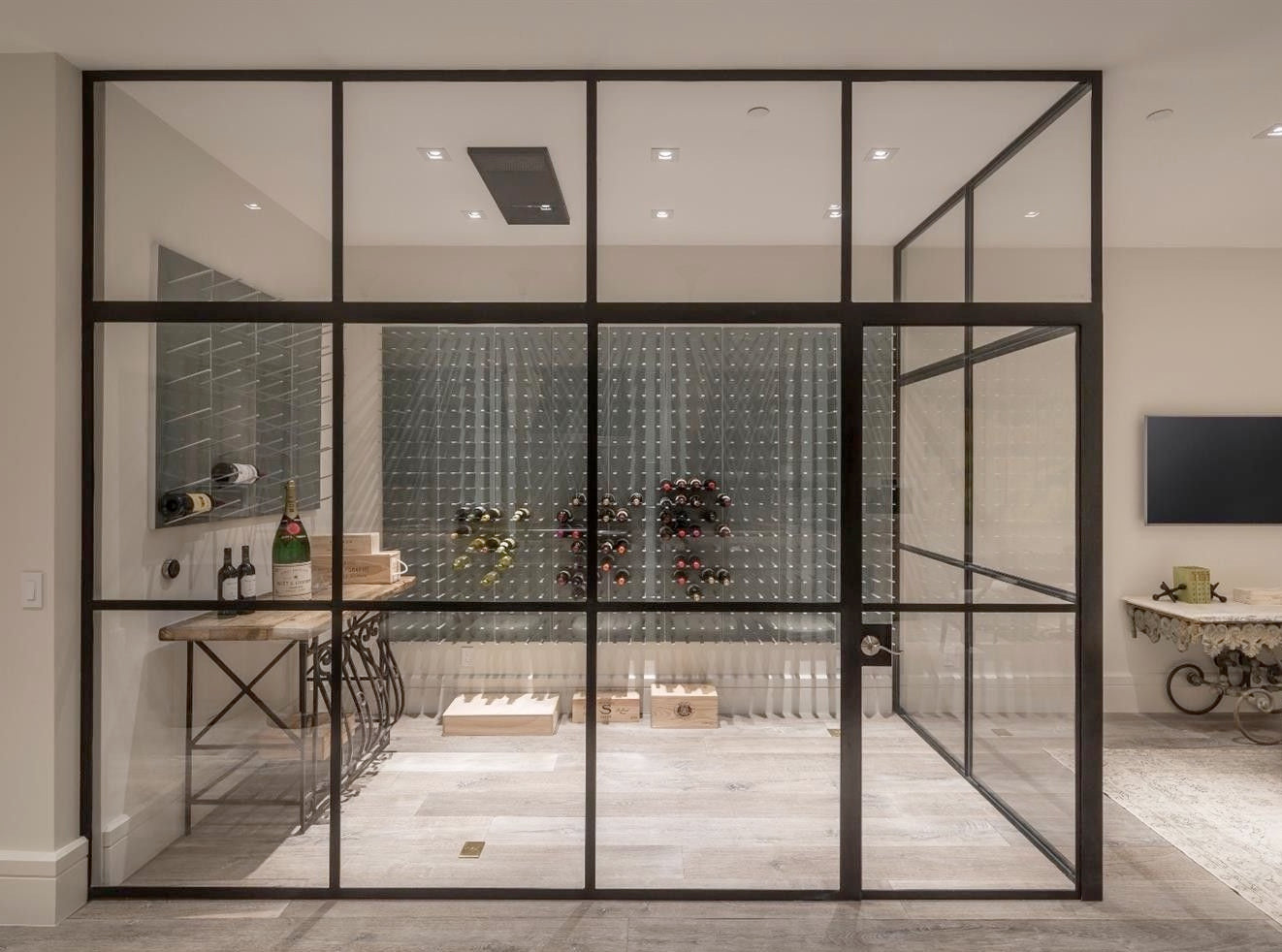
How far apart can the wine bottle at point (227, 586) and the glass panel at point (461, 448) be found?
0.37 metres

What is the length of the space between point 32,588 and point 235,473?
26.8 inches

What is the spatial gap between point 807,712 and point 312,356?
1993mm

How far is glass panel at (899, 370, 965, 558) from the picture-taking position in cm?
250

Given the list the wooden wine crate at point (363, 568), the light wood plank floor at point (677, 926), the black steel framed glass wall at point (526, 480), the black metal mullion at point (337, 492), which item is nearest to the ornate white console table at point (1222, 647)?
the light wood plank floor at point (677, 926)

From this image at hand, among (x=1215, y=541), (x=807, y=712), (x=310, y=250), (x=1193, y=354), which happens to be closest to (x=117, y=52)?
(x=310, y=250)

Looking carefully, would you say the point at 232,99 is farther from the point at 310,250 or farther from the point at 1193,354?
the point at 1193,354

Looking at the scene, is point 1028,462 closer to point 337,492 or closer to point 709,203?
point 709,203

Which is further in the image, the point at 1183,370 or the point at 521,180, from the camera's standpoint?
the point at 1183,370

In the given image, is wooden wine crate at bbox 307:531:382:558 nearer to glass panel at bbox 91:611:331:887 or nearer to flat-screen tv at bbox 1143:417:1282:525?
glass panel at bbox 91:611:331:887

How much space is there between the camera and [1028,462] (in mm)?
2574

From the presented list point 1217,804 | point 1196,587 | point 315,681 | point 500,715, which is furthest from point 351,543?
point 1196,587

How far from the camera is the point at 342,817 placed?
8.05 ft

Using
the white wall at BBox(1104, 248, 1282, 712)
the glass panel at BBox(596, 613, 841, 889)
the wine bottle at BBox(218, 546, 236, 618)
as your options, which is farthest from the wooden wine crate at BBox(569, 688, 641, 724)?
the white wall at BBox(1104, 248, 1282, 712)

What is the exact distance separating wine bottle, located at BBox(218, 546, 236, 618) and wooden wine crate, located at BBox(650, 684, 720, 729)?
1399mm
